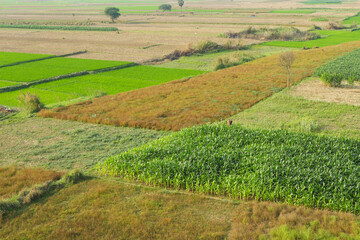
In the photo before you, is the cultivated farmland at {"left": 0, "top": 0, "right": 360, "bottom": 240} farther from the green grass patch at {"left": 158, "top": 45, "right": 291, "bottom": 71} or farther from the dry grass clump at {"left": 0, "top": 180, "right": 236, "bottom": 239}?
the green grass patch at {"left": 158, "top": 45, "right": 291, "bottom": 71}

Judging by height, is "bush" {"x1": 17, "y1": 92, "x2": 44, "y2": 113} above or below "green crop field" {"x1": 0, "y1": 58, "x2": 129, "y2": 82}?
below

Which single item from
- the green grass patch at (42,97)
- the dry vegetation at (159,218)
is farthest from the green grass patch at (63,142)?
the green grass patch at (42,97)

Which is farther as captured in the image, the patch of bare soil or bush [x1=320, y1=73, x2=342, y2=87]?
bush [x1=320, y1=73, x2=342, y2=87]

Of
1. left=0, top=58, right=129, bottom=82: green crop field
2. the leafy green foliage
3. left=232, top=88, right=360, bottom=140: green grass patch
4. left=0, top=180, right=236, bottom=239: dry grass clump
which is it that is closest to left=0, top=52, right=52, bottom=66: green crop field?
left=0, top=58, right=129, bottom=82: green crop field

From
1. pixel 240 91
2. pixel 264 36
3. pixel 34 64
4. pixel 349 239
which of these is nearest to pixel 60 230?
pixel 349 239

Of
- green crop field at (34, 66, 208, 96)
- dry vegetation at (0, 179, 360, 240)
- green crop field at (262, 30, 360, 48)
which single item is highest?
green crop field at (262, 30, 360, 48)

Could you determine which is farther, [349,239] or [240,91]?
[240,91]

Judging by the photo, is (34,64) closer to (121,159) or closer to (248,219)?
(121,159)
